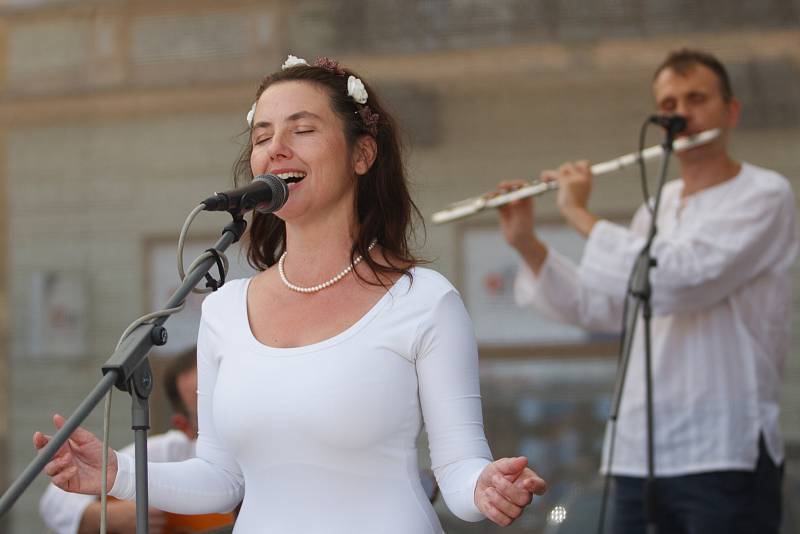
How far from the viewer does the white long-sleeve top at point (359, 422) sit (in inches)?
72.9

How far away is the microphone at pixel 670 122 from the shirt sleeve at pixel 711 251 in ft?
0.82

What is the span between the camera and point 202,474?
2018mm

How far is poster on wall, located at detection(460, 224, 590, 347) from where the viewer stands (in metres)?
4.11

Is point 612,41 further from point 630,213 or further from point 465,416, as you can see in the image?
point 465,416

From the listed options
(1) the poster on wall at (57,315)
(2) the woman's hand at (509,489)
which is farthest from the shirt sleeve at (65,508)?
(2) the woman's hand at (509,489)

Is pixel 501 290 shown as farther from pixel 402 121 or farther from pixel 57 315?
pixel 57 315

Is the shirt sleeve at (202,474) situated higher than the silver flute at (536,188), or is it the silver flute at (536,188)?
the silver flute at (536,188)

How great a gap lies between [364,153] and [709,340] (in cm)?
148

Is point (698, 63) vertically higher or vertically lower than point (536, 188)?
higher

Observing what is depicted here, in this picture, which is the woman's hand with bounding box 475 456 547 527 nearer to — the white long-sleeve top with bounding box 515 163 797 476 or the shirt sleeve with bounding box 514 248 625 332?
Result: the white long-sleeve top with bounding box 515 163 797 476

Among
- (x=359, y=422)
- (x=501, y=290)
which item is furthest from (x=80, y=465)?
(x=501, y=290)

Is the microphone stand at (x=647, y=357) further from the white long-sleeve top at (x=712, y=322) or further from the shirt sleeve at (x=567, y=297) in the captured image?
the shirt sleeve at (x=567, y=297)

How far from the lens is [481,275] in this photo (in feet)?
13.5

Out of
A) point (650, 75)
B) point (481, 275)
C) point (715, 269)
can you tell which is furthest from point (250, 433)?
point (650, 75)
